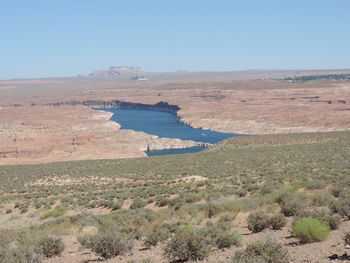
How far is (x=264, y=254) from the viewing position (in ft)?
23.9

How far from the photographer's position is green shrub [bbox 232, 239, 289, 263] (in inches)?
285

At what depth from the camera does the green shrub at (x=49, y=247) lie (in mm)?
9802

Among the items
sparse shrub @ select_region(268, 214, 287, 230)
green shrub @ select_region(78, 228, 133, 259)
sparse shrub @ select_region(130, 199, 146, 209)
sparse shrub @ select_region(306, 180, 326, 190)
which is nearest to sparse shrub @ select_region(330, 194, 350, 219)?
sparse shrub @ select_region(268, 214, 287, 230)

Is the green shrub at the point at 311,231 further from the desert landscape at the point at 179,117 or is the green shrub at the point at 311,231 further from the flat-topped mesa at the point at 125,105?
the flat-topped mesa at the point at 125,105

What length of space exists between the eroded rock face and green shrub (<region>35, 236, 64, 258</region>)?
5068 cm

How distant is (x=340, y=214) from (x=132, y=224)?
19.1ft

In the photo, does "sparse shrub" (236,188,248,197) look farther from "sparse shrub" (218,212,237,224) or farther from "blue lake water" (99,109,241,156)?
"blue lake water" (99,109,241,156)

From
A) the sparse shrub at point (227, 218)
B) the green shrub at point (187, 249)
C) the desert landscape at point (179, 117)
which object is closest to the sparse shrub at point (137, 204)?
the sparse shrub at point (227, 218)

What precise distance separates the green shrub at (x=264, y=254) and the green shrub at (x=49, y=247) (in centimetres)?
452

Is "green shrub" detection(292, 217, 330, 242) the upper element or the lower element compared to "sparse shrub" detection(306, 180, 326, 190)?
upper

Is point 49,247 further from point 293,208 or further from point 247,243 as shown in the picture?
point 293,208

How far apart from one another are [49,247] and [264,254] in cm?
510

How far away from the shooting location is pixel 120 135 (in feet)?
262

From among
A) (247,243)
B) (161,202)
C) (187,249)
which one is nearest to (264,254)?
(187,249)
